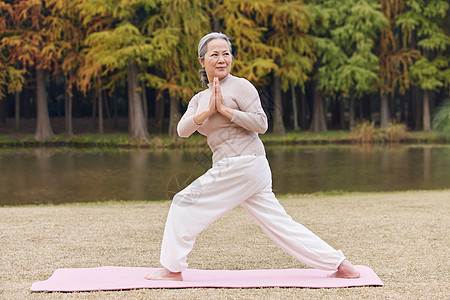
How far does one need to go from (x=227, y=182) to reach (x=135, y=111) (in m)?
24.4

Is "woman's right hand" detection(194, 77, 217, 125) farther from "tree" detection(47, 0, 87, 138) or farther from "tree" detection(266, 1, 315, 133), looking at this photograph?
"tree" detection(266, 1, 315, 133)

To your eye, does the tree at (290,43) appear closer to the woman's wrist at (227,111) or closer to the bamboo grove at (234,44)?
the bamboo grove at (234,44)

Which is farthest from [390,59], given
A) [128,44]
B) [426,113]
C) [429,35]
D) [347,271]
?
[347,271]

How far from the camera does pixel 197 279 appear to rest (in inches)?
183

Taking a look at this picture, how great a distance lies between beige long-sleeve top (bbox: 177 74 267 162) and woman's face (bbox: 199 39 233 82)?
8 centimetres

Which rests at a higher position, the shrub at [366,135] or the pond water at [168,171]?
the shrub at [366,135]

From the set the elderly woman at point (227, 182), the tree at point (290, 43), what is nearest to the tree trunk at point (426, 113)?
the tree at point (290, 43)

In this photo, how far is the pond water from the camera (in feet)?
42.0

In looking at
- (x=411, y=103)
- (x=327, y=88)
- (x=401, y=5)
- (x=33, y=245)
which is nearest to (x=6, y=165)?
(x=33, y=245)

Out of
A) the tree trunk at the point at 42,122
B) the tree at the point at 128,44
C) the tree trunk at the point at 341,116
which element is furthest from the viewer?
the tree trunk at the point at 341,116

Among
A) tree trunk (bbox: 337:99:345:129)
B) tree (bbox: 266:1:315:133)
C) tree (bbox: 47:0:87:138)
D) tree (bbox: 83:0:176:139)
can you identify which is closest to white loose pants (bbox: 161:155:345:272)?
tree (bbox: 83:0:176:139)

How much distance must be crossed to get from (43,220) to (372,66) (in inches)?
1014

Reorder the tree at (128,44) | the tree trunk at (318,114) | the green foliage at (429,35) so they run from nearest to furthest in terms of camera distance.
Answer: the tree at (128,44) < the green foliage at (429,35) < the tree trunk at (318,114)

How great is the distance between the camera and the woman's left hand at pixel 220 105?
4.36 metres
